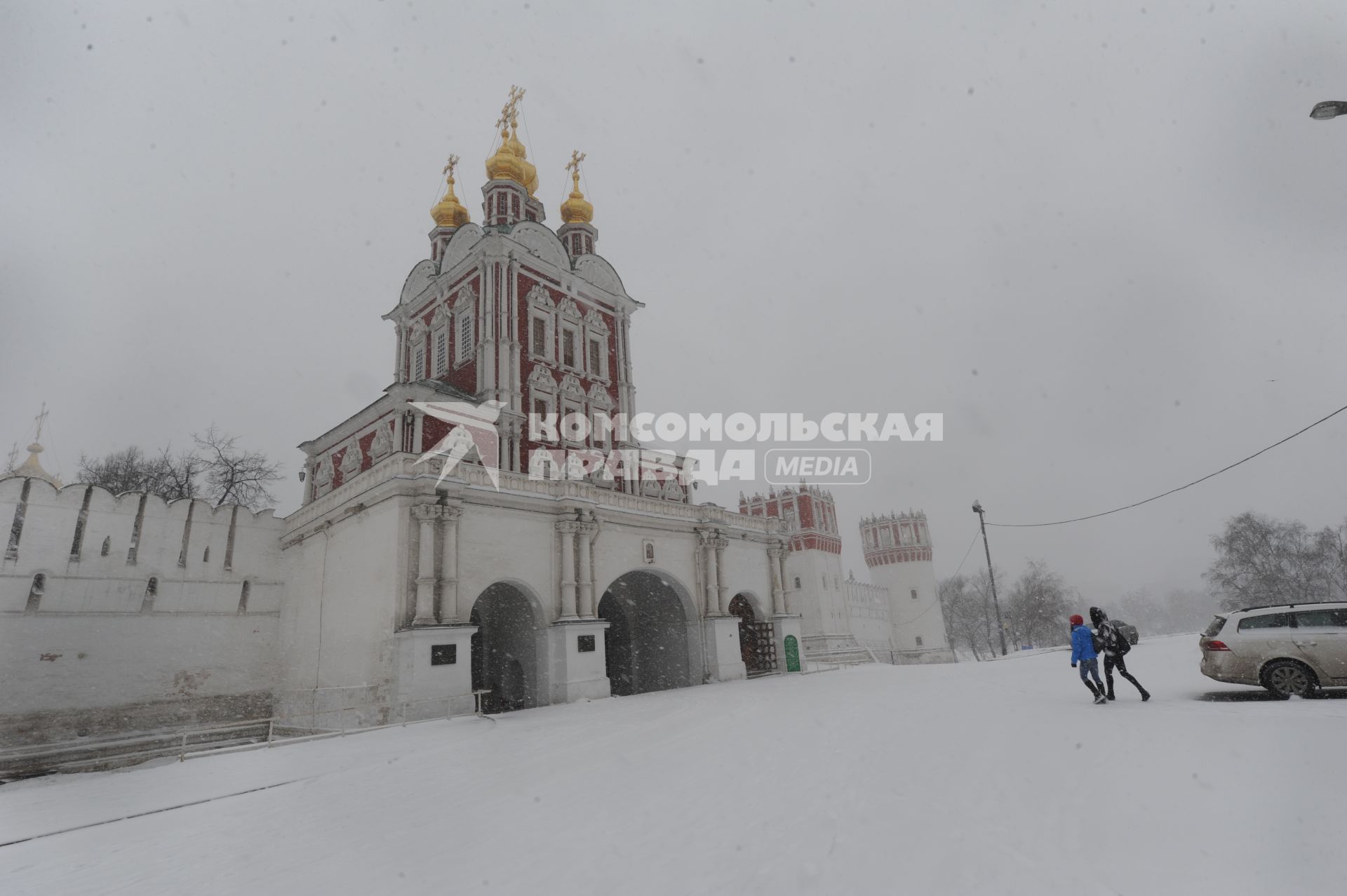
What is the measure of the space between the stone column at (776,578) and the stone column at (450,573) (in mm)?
14281

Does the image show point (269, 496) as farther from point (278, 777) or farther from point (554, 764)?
point (554, 764)

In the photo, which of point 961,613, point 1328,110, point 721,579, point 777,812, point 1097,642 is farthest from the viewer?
point 961,613

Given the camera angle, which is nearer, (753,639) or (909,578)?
(753,639)

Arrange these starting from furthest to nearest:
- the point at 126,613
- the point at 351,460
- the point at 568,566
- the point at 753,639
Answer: the point at 753,639 → the point at 351,460 → the point at 568,566 → the point at 126,613

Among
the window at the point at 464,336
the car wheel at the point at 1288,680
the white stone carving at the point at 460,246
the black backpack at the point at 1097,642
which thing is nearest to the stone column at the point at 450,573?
the window at the point at 464,336

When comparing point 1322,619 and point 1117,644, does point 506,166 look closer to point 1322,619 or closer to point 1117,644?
point 1117,644

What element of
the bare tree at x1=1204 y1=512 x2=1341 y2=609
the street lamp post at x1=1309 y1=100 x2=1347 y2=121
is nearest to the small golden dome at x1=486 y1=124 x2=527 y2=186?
the street lamp post at x1=1309 y1=100 x2=1347 y2=121

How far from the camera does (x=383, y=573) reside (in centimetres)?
1722

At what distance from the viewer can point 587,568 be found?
801 inches

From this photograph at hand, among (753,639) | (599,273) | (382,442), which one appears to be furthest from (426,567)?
(599,273)

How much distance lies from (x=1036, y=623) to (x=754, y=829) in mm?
65284

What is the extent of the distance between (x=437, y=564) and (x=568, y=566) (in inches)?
161

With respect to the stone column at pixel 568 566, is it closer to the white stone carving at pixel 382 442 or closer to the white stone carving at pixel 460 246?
the white stone carving at pixel 382 442

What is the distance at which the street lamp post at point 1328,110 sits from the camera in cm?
784
